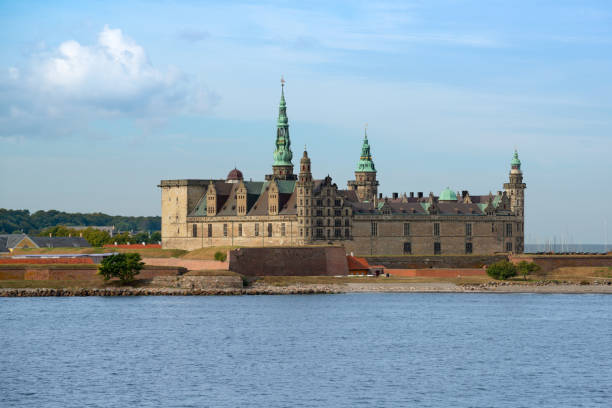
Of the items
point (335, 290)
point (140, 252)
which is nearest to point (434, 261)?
point (335, 290)

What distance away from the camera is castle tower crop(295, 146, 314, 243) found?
125 m

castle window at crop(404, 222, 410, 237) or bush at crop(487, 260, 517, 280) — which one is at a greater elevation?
castle window at crop(404, 222, 410, 237)

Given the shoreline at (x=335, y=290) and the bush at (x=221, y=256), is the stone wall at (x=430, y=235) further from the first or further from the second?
the shoreline at (x=335, y=290)

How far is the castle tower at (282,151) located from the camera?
14388cm

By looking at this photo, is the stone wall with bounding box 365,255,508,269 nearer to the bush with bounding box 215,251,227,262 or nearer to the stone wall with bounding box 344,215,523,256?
the stone wall with bounding box 344,215,523,256

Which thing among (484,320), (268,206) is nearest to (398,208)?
(268,206)

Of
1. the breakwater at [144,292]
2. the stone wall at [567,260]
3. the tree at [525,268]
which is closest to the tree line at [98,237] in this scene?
the breakwater at [144,292]

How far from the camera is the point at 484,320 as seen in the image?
83.3 m

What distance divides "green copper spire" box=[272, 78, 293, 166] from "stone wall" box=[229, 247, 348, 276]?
29075 mm

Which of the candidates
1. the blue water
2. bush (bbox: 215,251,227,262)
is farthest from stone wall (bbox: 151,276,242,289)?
bush (bbox: 215,251,227,262)

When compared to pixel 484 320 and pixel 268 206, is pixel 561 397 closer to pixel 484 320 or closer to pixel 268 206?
pixel 484 320

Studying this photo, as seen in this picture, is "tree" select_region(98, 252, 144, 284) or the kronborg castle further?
the kronborg castle

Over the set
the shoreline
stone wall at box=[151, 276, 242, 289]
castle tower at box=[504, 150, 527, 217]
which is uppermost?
castle tower at box=[504, 150, 527, 217]

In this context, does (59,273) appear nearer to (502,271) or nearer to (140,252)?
(140,252)
